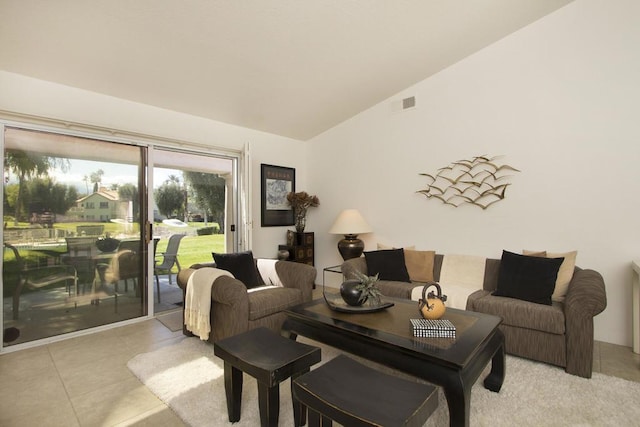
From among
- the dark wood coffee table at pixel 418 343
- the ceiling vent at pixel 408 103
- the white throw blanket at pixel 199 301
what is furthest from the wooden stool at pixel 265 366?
the ceiling vent at pixel 408 103

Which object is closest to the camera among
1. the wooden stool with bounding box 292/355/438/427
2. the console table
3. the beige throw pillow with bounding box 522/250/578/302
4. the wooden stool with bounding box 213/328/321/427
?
the wooden stool with bounding box 292/355/438/427

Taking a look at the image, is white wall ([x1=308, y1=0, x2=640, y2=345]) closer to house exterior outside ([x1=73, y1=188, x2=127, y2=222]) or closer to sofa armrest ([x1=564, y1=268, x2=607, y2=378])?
sofa armrest ([x1=564, y1=268, x2=607, y2=378])

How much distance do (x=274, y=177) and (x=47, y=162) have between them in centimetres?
282

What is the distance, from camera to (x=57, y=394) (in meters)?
2.15

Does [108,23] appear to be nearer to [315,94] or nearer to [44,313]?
[315,94]

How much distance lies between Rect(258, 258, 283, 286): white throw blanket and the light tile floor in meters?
1.05

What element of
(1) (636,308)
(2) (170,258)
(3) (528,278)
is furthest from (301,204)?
(1) (636,308)

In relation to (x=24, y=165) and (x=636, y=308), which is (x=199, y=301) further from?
(x=636, y=308)

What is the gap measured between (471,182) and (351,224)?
163cm

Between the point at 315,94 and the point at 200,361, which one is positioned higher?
the point at 315,94

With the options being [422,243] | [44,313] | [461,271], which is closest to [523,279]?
[461,271]

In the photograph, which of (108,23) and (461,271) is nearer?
(108,23)

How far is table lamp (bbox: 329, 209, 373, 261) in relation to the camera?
4363mm

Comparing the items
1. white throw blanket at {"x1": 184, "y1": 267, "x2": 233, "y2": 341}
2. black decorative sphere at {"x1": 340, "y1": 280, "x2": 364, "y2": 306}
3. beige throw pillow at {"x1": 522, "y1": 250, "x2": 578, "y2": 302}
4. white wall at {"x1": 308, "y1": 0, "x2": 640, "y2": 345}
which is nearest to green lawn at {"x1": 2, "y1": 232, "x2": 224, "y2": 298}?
white throw blanket at {"x1": 184, "y1": 267, "x2": 233, "y2": 341}
